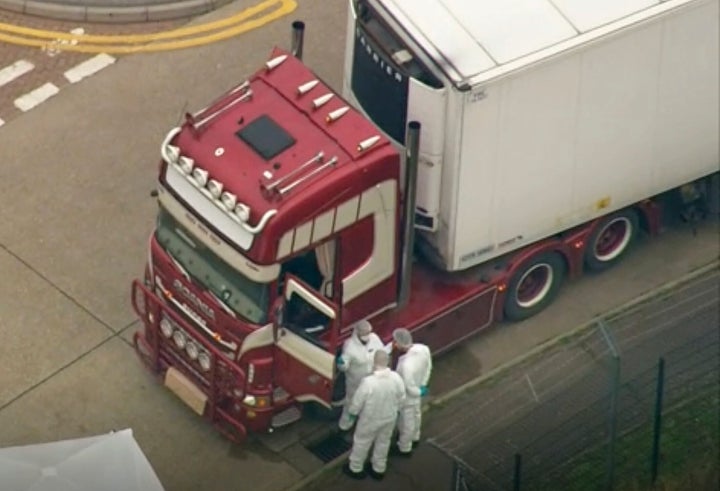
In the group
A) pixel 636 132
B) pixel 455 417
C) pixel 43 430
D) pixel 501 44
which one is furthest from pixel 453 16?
pixel 43 430

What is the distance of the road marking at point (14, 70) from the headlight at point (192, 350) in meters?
5.24

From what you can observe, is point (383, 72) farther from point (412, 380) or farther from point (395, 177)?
point (412, 380)

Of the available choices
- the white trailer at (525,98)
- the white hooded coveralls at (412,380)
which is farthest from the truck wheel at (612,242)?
the white hooded coveralls at (412,380)

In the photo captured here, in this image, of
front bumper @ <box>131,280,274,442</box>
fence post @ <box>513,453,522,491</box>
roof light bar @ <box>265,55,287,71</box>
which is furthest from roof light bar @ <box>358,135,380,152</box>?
fence post @ <box>513,453,522,491</box>

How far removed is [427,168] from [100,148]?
16.0ft

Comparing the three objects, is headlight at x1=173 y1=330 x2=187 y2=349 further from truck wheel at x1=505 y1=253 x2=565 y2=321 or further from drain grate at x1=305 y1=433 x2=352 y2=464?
truck wheel at x1=505 y1=253 x2=565 y2=321

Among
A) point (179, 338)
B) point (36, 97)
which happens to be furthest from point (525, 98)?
point (36, 97)

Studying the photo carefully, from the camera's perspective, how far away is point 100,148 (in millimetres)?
23094

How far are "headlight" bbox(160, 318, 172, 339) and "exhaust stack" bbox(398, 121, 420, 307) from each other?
2102mm

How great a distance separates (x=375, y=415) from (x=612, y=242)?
374cm

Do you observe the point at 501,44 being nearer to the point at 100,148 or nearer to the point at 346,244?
the point at 346,244

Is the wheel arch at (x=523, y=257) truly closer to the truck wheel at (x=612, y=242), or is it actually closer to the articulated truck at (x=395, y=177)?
the articulated truck at (x=395, y=177)

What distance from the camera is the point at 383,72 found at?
19719mm

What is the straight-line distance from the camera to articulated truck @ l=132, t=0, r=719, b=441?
62.0ft
